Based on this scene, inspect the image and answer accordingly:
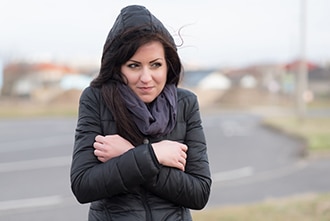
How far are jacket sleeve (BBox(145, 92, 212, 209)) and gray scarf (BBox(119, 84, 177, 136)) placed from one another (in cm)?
10

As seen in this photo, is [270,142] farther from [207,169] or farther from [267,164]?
[207,169]

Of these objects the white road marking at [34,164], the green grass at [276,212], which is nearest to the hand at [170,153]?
the green grass at [276,212]

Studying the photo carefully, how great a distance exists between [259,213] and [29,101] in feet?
125

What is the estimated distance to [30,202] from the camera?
7.75 meters

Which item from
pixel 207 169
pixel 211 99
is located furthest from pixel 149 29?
pixel 211 99

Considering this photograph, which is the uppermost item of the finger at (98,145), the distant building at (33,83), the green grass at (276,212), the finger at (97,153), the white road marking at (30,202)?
the finger at (98,145)

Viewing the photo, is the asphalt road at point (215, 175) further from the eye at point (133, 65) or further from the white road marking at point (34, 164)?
the eye at point (133, 65)

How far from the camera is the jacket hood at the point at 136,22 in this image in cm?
179

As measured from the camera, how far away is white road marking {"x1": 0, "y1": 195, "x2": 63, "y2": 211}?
7.40 m

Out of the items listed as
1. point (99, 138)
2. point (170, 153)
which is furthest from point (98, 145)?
point (170, 153)

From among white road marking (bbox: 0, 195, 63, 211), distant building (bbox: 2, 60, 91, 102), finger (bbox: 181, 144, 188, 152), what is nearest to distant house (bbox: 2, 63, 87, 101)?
distant building (bbox: 2, 60, 91, 102)

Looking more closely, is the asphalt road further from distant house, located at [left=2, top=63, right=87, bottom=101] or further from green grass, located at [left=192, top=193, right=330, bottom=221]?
distant house, located at [left=2, top=63, right=87, bottom=101]

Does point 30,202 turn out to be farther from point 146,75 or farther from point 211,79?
point 211,79

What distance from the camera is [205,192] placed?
6.07ft
